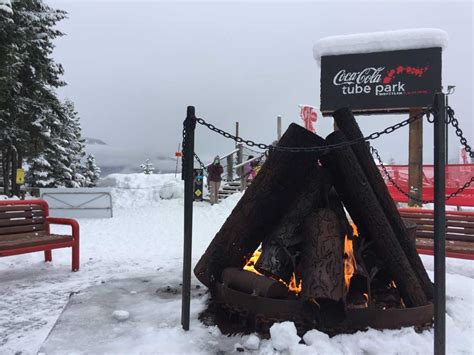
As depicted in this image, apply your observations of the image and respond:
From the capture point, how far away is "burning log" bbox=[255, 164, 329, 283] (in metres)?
3.99

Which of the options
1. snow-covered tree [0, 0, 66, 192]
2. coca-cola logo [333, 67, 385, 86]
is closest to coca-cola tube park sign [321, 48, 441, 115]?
coca-cola logo [333, 67, 385, 86]

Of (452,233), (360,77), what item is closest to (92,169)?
(360,77)

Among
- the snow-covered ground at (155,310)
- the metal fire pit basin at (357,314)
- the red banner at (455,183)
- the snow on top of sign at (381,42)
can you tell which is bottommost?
the snow-covered ground at (155,310)

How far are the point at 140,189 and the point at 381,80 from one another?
1585cm

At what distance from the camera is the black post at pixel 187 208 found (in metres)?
3.80

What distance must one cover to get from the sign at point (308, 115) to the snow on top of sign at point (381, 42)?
183 inches

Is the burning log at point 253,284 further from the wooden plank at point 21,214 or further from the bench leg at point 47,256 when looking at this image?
the bench leg at point 47,256

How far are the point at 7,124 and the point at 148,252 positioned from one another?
52.0ft

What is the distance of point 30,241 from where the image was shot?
561 cm

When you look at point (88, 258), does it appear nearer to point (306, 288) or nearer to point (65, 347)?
point (65, 347)

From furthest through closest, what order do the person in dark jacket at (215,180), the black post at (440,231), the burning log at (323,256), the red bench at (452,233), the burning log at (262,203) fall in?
the person in dark jacket at (215,180)
the red bench at (452,233)
the burning log at (262,203)
the burning log at (323,256)
the black post at (440,231)

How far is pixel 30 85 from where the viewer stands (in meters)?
20.5

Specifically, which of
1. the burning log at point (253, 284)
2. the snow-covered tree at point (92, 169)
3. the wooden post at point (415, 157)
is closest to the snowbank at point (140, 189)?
the wooden post at point (415, 157)

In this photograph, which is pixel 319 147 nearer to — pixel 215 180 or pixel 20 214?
pixel 20 214
